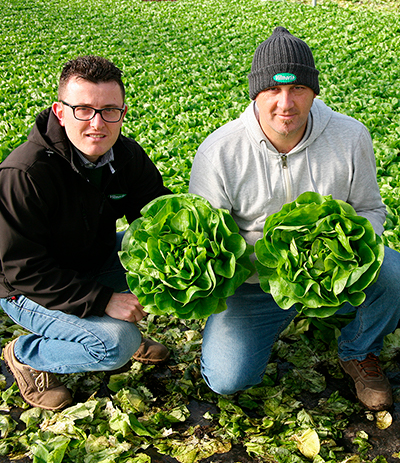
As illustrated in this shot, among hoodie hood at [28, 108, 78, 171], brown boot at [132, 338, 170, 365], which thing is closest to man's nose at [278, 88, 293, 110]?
hoodie hood at [28, 108, 78, 171]

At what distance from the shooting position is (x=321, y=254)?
226cm

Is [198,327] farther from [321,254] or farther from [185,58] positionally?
[185,58]

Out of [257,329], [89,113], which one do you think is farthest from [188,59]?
[257,329]

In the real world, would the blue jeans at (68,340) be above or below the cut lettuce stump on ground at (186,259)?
below

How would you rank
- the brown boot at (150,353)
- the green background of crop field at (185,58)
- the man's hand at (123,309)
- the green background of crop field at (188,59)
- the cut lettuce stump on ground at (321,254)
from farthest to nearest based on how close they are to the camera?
the green background of crop field at (185,58) < the green background of crop field at (188,59) < the brown boot at (150,353) < the man's hand at (123,309) < the cut lettuce stump on ground at (321,254)

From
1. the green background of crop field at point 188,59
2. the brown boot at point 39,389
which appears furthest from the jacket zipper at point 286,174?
the brown boot at point 39,389

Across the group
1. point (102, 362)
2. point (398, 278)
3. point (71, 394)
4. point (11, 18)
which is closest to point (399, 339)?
point (398, 278)

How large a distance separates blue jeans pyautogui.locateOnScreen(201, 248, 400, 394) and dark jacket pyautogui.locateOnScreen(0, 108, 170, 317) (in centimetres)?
76

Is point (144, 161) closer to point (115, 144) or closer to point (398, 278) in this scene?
point (115, 144)

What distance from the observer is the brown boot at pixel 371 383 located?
2.75 metres

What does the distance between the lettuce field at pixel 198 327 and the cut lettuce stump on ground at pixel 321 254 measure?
34.3 inches

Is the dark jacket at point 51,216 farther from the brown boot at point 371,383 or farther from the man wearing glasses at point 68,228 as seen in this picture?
the brown boot at point 371,383

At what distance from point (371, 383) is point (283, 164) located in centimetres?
147

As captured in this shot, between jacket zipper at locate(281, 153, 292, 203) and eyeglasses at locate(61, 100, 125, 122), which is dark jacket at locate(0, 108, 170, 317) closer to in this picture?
eyeglasses at locate(61, 100, 125, 122)
